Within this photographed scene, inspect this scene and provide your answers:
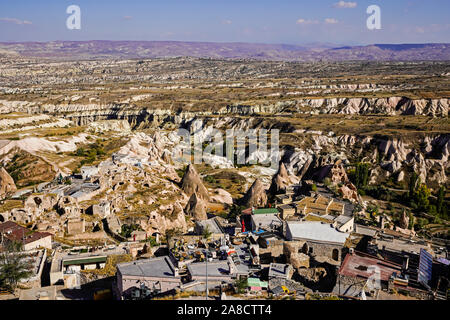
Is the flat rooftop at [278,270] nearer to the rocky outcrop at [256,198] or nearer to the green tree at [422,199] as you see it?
the rocky outcrop at [256,198]

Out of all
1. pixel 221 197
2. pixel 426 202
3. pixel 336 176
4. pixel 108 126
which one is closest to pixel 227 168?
pixel 221 197

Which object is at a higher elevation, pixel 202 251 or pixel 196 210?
pixel 202 251

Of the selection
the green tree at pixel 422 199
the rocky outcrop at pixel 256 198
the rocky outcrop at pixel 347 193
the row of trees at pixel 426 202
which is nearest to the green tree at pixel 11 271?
the rocky outcrop at pixel 256 198

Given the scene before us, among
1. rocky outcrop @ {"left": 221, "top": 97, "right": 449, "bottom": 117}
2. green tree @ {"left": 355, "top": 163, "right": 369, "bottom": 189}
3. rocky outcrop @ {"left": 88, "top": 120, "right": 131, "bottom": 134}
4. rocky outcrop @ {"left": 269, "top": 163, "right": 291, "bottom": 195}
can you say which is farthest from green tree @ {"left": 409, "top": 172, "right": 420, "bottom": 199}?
rocky outcrop @ {"left": 88, "top": 120, "right": 131, "bottom": 134}

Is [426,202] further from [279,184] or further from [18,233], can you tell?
[18,233]

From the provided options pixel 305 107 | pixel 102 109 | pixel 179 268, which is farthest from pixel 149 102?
pixel 179 268

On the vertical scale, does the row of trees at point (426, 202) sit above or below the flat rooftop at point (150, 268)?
below
